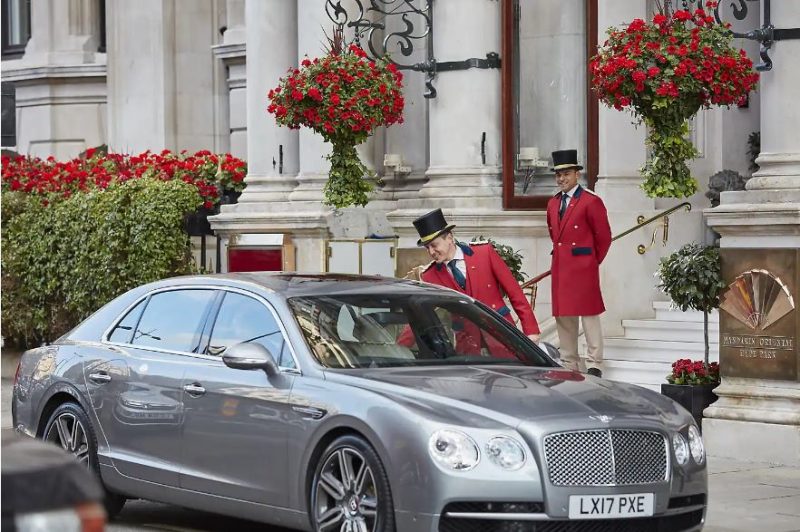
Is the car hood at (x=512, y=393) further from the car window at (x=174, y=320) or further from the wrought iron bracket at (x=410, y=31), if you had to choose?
the wrought iron bracket at (x=410, y=31)

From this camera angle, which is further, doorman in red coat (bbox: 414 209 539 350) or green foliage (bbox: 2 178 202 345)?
green foliage (bbox: 2 178 202 345)

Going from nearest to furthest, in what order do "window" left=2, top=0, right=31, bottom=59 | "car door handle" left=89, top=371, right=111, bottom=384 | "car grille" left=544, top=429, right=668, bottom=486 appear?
"car grille" left=544, top=429, right=668, bottom=486
"car door handle" left=89, top=371, right=111, bottom=384
"window" left=2, top=0, right=31, bottom=59

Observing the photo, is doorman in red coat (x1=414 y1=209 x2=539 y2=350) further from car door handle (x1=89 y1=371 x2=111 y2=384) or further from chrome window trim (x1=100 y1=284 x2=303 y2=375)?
car door handle (x1=89 y1=371 x2=111 y2=384)

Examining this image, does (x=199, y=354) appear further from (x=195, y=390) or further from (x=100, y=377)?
(x=100, y=377)

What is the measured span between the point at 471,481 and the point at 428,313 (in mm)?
1843

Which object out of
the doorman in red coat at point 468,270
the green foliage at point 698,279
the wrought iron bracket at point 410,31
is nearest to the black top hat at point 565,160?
the green foliage at point 698,279

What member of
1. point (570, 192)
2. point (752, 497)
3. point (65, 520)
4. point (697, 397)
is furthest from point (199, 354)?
point (570, 192)

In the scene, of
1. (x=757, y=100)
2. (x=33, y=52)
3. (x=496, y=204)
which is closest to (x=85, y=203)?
(x=496, y=204)

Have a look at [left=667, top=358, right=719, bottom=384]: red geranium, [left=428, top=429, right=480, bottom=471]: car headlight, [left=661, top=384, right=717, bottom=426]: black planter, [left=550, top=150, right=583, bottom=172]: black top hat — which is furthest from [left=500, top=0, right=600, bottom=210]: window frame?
[left=428, top=429, right=480, bottom=471]: car headlight

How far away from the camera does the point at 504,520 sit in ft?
27.4

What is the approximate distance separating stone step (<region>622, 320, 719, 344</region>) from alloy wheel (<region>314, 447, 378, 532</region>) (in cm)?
737

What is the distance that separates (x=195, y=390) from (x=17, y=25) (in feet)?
70.7

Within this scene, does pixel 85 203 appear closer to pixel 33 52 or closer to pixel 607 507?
pixel 33 52

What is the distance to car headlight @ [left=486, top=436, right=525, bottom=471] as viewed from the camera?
8375mm
